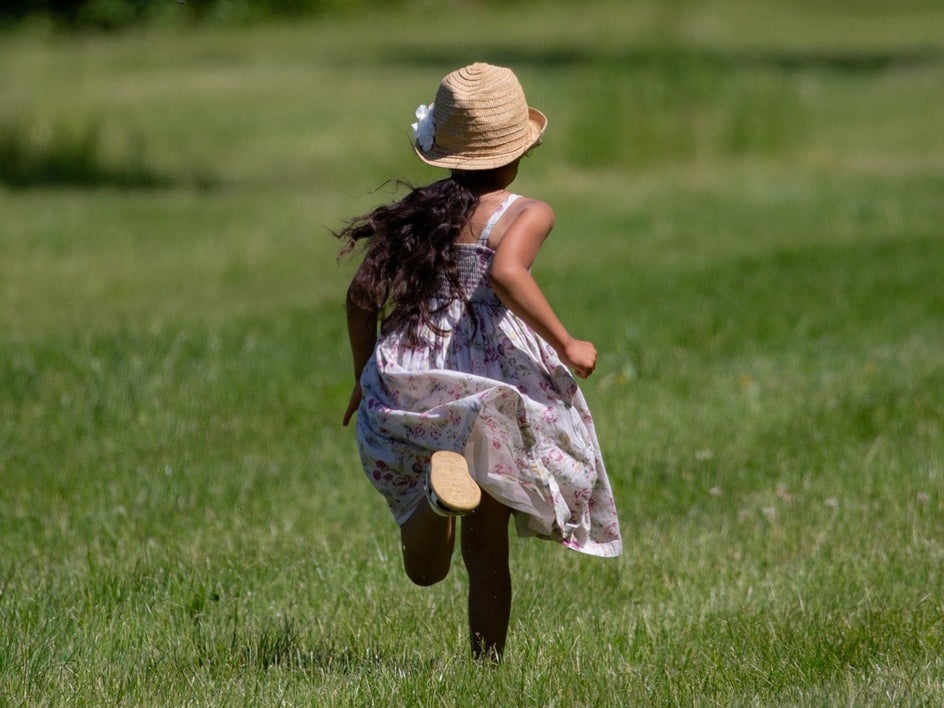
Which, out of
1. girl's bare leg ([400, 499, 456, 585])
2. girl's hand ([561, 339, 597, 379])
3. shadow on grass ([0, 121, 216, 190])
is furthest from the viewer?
shadow on grass ([0, 121, 216, 190])

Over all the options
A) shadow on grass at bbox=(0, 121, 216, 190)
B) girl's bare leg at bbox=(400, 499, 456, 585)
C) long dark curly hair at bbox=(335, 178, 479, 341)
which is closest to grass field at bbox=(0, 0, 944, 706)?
shadow on grass at bbox=(0, 121, 216, 190)

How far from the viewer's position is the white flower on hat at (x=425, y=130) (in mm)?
3809

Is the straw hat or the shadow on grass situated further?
the shadow on grass

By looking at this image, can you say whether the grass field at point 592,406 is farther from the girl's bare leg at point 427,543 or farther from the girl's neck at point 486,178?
the girl's neck at point 486,178

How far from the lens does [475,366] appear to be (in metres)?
3.72

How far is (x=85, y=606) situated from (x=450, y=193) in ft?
5.53

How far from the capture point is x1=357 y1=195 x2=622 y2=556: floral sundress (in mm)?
3602

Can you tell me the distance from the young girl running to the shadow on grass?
512 inches

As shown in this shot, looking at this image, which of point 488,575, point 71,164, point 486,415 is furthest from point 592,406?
point 71,164

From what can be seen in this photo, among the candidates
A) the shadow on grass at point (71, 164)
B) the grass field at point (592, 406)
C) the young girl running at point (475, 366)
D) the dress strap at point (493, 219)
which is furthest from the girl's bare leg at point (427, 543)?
the shadow on grass at point (71, 164)

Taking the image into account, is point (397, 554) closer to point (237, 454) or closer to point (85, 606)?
point (85, 606)

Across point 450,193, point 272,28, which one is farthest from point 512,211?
point 272,28

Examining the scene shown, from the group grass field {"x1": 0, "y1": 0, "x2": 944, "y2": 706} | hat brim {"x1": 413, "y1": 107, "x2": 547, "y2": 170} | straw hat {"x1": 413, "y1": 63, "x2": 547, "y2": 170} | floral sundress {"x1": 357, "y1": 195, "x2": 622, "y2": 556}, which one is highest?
straw hat {"x1": 413, "y1": 63, "x2": 547, "y2": 170}

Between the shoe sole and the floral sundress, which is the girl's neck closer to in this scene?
the floral sundress
